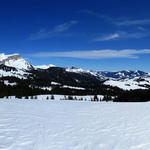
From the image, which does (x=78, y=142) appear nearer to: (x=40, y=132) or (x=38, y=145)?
(x=38, y=145)

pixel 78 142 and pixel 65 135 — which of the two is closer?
pixel 78 142

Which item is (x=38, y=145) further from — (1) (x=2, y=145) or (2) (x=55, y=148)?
(1) (x=2, y=145)

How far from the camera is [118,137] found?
905 cm

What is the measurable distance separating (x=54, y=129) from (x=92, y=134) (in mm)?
2445

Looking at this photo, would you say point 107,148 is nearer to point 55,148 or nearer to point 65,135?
point 55,148

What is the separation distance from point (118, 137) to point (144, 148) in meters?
1.84

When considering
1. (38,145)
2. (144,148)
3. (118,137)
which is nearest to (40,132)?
(38,145)

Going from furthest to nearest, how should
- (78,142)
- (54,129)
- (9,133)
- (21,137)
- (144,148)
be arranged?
(54,129), (9,133), (21,137), (78,142), (144,148)

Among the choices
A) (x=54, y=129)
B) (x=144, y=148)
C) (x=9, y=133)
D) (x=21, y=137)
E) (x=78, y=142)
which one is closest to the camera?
(x=144, y=148)

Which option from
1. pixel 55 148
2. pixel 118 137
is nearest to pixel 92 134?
pixel 118 137

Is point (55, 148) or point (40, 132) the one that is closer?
point (55, 148)

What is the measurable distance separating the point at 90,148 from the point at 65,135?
2.33 metres

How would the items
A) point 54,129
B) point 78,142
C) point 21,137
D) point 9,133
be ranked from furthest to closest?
1. point 54,129
2. point 9,133
3. point 21,137
4. point 78,142

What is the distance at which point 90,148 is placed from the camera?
7.52m
